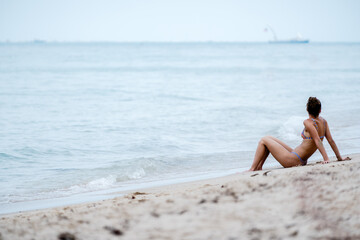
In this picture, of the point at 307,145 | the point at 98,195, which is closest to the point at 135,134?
the point at 98,195

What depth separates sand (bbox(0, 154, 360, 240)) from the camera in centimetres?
291

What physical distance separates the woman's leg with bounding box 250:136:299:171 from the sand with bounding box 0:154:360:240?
7.15 ft

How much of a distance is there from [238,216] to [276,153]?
3.27 m

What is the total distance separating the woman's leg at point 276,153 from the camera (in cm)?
615

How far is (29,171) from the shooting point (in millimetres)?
8070

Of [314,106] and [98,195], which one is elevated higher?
[314,106]

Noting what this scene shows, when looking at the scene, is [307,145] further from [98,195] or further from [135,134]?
[135,134]

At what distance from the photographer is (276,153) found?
6.22 meters

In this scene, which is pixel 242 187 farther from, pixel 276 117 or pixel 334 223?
pixel 276 117

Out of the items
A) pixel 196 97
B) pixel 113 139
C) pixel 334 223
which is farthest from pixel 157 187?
pixel 196 97

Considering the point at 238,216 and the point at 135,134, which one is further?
the point at 135,134

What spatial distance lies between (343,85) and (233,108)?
36.9ft

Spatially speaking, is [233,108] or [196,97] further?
[196,97]

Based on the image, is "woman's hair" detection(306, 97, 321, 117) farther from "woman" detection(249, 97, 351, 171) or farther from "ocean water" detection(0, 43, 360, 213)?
"ocean water" detection(0, 43, 360, 213)
